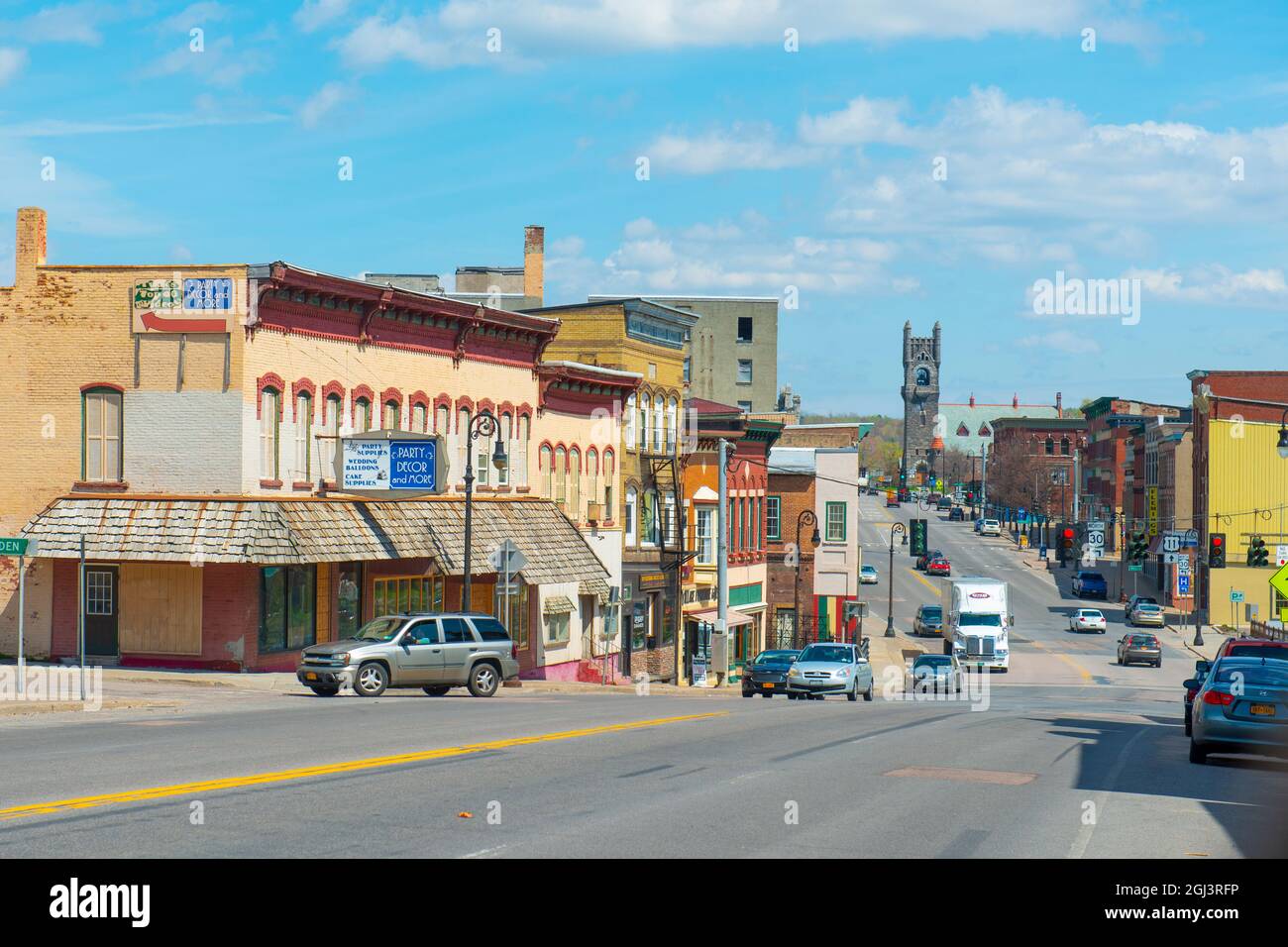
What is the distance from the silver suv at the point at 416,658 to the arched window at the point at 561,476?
Result: 16695mm

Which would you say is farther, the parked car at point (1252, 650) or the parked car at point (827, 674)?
the parked car at point (827, 674)

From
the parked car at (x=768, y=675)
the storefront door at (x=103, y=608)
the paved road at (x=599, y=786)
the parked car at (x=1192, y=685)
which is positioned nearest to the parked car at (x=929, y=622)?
the parked car at (x=768, y=675)

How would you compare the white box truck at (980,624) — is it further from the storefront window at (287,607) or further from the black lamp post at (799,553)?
the storefront window at (287,607)

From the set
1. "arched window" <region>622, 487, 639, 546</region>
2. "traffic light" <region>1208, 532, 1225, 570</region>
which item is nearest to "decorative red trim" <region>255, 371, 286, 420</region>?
"arched window" <region>622, 487, 639, 546</region>

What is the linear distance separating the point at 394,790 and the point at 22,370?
932 inches

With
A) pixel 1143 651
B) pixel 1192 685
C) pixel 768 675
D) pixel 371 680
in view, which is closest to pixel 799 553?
pixel 1143 651

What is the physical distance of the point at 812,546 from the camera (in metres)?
75.6

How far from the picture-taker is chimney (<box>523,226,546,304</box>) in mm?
63000

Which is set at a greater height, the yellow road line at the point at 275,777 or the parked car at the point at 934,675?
the yellow road line at the point at 275,777

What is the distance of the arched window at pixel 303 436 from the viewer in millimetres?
36469

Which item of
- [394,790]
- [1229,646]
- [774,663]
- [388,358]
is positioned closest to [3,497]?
[388,358]

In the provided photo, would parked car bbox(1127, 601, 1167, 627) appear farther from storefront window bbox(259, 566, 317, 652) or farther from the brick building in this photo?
storefront window bbox(259, 566, 317, 652)

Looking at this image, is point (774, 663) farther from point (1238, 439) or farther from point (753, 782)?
point (1238, 439)

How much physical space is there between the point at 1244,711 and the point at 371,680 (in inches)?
661
